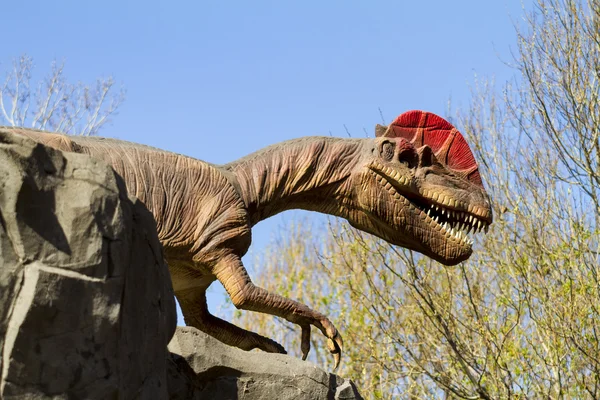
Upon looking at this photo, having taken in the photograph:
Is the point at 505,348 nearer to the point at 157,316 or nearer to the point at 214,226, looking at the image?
the point at 214,226

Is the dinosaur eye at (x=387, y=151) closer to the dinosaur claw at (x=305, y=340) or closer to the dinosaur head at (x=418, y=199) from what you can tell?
the dinosaur head at (x=418, y=199)

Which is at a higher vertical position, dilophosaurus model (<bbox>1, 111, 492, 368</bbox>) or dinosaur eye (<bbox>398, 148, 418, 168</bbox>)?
dinosaur eye (<bbox>398, 148, 418, 168</bbox>)

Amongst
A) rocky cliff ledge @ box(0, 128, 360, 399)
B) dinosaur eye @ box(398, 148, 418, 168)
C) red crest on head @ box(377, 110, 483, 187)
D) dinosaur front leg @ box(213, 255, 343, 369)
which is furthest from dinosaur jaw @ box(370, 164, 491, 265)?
rocky cliff ledge @ box(0, 128, 360, 399)

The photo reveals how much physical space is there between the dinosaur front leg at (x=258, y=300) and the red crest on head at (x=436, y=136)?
1167mm

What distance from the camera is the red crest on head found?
5.61m

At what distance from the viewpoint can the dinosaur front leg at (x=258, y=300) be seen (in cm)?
498

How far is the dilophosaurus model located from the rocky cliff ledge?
132 centimetres

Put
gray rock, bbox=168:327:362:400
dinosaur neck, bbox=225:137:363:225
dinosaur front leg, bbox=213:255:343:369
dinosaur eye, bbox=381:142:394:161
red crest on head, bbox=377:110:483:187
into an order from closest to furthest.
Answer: gray rock, bbox=168:327:362:400, dinosaur front leg, bbox=213:255:343:369, dinosaur neck, bbox=225:137:363:225, dinosaur eye, bbox=381:142:394:161, red crest on head, bbox=377:110:483:187

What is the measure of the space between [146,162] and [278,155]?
774 millimetres

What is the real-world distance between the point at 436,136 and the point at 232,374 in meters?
2.00

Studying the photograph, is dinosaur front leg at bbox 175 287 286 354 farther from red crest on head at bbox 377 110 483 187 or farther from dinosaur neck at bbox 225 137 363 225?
red crest on head at bbox 377 110 483 187

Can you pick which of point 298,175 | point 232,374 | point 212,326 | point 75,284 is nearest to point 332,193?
point 298,175

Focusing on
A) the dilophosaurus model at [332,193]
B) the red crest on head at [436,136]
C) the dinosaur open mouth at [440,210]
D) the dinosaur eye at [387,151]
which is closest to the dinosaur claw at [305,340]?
the dilophosaurus model at [332,193]

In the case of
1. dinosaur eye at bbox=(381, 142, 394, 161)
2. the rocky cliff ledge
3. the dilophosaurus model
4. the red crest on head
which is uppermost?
the red crest on head
